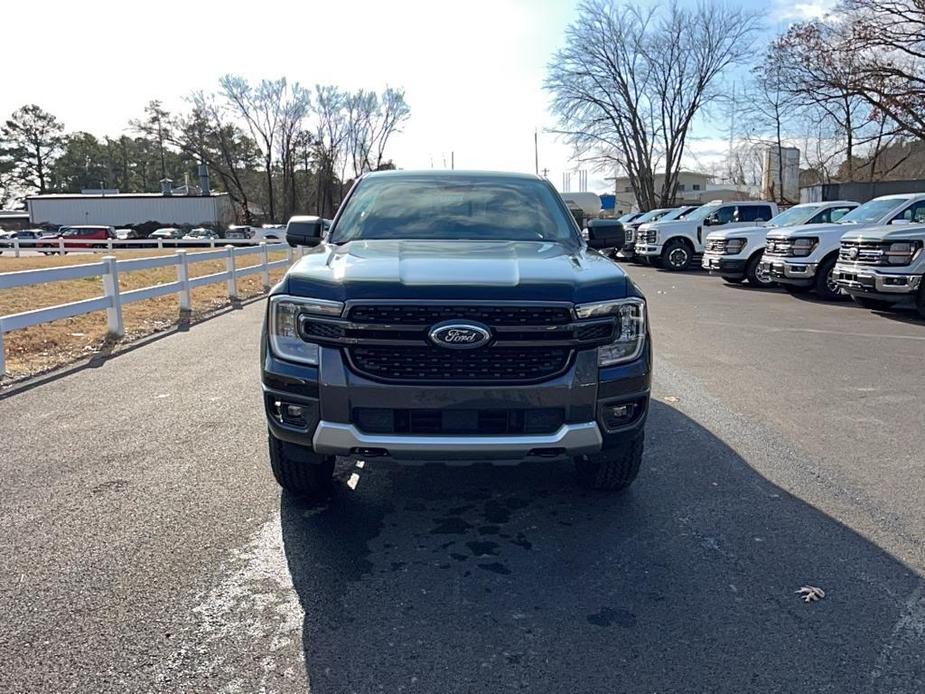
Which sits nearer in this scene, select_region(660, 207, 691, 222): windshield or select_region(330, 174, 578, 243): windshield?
select_region(330, 174, 578, 243): windshield

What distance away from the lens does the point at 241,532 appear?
3.67m

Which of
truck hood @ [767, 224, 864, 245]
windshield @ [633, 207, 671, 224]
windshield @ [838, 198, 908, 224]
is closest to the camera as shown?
windshield @ [838, 198, 908, 224]

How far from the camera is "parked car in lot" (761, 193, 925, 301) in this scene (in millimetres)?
13344

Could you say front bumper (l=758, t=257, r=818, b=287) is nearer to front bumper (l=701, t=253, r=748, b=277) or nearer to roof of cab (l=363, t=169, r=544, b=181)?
front bumper (l=701, t=253, r=748, b=277)

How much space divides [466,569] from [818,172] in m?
51.5

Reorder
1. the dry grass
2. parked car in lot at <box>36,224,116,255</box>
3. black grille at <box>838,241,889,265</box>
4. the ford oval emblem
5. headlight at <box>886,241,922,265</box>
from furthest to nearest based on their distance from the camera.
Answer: parked car in lot at <box>36,224,116,255</box> → black grille at <box>838,241,889,265</box> → headlight at <box>886,241,922,265</box> → the dry grass → the ford oval emblem

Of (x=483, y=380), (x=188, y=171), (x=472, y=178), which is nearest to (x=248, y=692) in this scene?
(x=483, y=380)

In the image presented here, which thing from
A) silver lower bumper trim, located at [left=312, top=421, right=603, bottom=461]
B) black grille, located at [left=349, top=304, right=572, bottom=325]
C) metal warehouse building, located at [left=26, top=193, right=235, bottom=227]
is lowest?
silver lower bumper trim, located at [left=312, top=421, right=603, bottom=461]

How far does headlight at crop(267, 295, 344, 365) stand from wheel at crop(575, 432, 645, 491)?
4.93 feet

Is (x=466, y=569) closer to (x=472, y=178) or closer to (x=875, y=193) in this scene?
(x=472, y=178)

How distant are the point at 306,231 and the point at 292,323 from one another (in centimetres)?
185

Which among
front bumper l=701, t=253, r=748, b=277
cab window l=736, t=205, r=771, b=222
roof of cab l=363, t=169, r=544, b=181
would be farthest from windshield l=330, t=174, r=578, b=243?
cab window l=736, t=205, r=771, b=222

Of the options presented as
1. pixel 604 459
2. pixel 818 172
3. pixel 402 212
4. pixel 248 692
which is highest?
pixel 818 172

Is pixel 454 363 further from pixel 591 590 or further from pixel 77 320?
pixel 77 320
